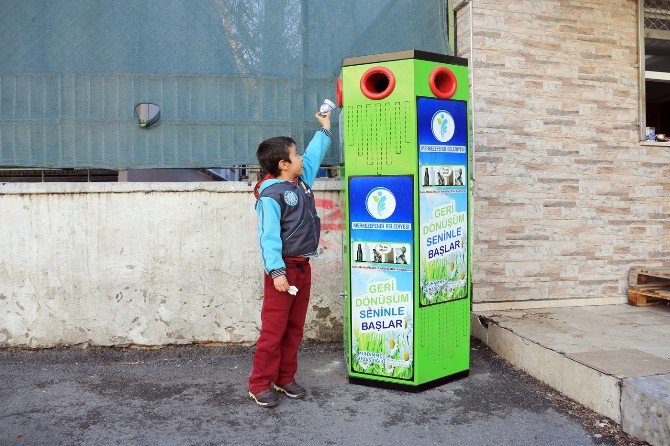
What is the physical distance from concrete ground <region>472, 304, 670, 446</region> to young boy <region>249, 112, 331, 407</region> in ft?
5.47

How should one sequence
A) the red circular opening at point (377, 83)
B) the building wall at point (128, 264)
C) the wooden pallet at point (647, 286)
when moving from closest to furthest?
1. the red circular opening at point (377, 83)
2. the building wall at point (128, 264)
3. the wooden pallet at point (647, 286)

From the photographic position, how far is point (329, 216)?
4562mm

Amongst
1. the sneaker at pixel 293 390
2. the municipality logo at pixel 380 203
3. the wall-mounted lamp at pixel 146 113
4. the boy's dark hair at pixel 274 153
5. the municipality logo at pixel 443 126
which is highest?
the wall-mounted lamp at pixel 146 113

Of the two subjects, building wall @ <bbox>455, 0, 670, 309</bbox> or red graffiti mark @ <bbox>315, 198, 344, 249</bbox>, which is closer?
red graffiti mark @ <bbox>315, 198, 344, 249</bbox>

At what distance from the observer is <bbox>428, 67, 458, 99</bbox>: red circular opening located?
3.56 metres

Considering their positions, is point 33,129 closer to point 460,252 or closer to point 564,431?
point 460,252

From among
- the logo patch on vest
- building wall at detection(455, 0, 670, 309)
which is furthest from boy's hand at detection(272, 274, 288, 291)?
building wall at detection(455, 0, 670, 309)

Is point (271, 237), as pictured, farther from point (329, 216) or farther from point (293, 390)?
point (329, 216)

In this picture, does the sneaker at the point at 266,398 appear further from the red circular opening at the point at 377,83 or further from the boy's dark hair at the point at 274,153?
the red circular opening at the point at 377,83

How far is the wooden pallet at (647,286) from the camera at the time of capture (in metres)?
5.09

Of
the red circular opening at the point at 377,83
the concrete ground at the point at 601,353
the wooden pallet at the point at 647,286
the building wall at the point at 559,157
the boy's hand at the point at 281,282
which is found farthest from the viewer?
the wooden pallet at the point at 647,286

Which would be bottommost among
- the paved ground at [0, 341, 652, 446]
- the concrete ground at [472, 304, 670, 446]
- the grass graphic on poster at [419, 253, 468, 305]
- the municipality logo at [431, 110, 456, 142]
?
the paved ground at [0, 341, 652, 446]

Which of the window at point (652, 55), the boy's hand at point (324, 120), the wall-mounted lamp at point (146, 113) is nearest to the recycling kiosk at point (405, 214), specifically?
the boy's hand at point (324, 120)

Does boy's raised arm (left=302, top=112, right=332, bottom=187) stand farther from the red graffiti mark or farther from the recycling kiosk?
the red graffiti mark
